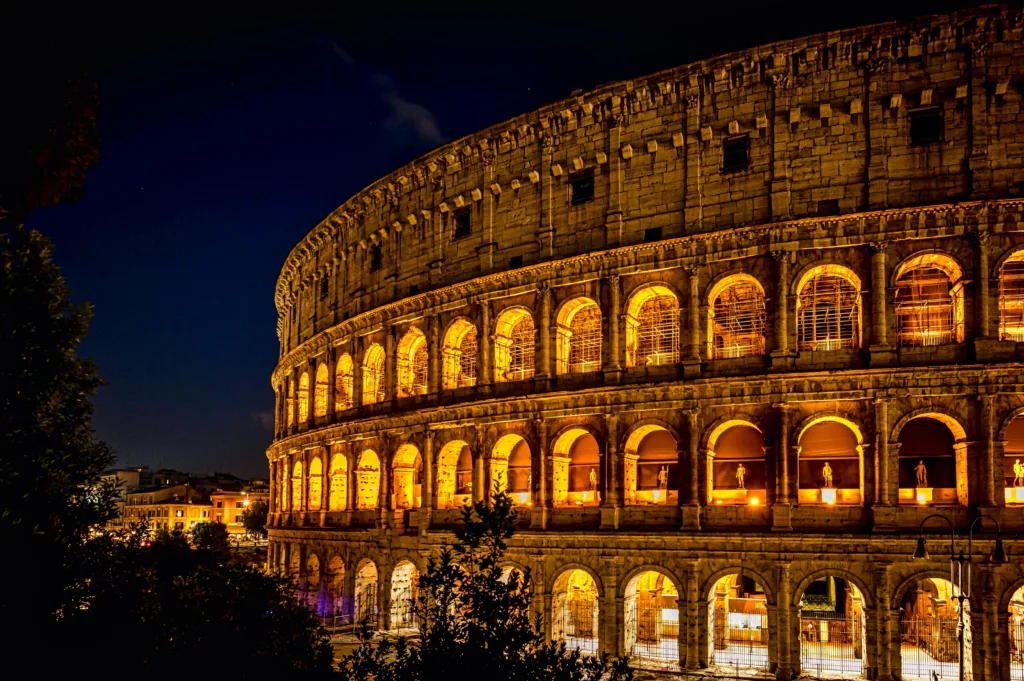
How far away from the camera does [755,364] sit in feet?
79.6

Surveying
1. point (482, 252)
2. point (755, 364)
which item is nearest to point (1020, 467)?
point (755, 364)

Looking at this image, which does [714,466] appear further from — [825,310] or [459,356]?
[459,356]

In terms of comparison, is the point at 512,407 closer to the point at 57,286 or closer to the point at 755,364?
the point at 755,364

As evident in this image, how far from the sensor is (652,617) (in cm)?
2630

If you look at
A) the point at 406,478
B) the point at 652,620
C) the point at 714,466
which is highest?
the point at 714,466

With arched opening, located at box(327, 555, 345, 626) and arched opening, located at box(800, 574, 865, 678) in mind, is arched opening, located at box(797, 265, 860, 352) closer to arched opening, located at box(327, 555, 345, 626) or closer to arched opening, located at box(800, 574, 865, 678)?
arched opening, located at box(800, 574, 865, 678)

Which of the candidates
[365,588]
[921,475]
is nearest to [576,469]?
[921,475]

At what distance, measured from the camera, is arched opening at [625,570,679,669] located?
24.7 metres

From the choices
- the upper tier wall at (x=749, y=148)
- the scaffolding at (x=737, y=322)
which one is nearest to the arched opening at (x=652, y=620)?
the scaffolding at (x=737, y=322)

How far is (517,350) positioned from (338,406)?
1067 cm

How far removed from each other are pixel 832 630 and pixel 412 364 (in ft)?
55.3

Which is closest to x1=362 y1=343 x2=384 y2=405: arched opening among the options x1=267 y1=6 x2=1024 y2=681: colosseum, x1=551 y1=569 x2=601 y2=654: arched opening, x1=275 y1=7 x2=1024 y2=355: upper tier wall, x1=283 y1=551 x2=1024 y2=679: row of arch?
x1=275 y1=7 x2=1024 y2=355: upper tier wall

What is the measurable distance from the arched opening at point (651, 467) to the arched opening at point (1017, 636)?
872 centimetres

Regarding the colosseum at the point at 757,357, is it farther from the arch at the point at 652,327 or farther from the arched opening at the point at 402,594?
the arched opening at the point at 402,594
